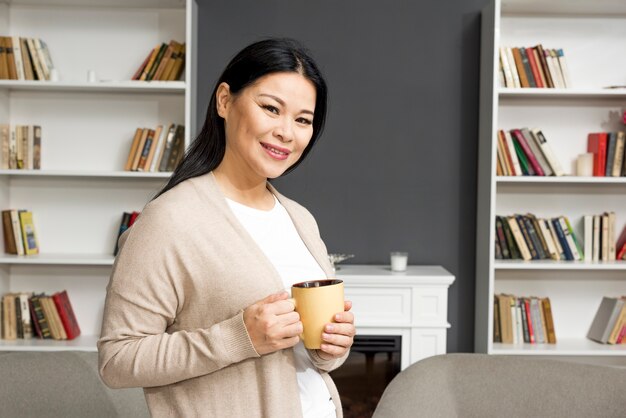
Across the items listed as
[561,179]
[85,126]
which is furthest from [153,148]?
[561,179]

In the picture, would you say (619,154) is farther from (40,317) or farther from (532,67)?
(40,317)

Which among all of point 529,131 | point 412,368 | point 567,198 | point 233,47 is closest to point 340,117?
→ point 233,47

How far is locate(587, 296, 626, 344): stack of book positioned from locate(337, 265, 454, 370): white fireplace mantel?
35.3 inches

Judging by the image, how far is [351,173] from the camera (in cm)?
389

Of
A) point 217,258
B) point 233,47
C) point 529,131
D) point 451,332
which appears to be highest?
point 233,47

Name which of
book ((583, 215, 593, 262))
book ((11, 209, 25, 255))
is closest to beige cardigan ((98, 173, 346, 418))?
book ((11, 209, 25, 255))

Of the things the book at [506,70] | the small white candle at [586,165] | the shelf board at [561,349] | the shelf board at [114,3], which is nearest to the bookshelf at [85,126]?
the shelf board at [114,3]

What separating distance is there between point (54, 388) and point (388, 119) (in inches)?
94.3

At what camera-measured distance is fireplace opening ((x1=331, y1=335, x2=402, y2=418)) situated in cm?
348

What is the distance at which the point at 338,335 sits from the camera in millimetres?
1205

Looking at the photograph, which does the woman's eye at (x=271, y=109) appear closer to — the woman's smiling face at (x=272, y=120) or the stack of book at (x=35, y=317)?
the woman's smiling face at (x=272, y=120)

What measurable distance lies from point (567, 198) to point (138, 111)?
90.2 inches

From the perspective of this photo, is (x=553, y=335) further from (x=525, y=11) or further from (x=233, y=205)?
(x=233, y=205)

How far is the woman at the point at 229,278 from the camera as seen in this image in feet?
3.78
